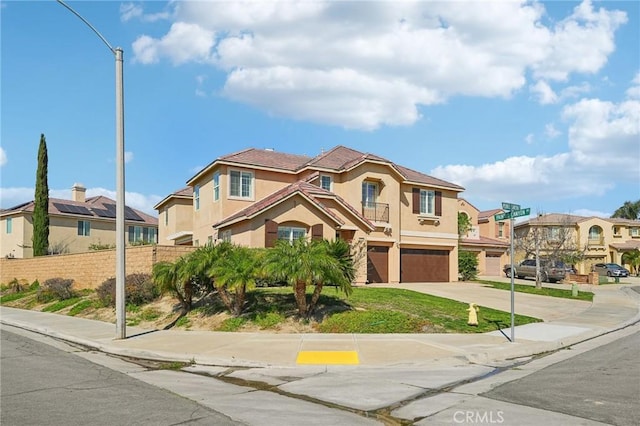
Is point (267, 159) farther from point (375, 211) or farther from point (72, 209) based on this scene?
point (72, 209)

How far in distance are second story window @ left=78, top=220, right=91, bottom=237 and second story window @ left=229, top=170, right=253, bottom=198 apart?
80.8 feet

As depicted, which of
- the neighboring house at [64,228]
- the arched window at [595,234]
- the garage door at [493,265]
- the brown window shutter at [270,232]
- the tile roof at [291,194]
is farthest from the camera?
the arched window at [595,234]

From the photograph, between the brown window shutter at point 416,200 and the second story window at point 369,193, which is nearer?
the second story window at point 369,193

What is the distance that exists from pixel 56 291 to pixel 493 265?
3518 cm

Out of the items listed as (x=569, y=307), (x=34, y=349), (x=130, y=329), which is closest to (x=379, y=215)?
(x=569, y=307)

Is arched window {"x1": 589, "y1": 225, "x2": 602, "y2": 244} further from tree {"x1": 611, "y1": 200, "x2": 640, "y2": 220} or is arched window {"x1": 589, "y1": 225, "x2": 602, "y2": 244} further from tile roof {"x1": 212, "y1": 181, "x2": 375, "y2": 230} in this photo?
tile roof {"x1": 212, "y1": 181, "x2": 375, "y2": 230}

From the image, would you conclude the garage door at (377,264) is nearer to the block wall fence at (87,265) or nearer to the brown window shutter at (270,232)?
the brown window shutter at (270,232)

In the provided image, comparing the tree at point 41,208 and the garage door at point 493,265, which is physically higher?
the tree at point 41,208

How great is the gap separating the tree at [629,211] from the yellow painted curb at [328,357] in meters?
93.2

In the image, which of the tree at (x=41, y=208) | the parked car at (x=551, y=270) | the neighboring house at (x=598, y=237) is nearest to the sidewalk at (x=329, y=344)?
the tree at (x=41, y=208)

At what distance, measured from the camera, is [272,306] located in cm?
1662

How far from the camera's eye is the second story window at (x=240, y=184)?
92.2 ft

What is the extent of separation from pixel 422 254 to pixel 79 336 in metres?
23.3

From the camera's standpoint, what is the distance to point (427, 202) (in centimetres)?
3478
